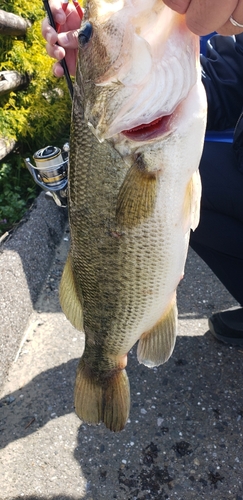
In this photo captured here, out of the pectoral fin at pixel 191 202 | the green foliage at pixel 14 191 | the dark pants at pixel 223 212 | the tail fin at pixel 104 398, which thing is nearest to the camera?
the pectoral fin at pixel 191 202

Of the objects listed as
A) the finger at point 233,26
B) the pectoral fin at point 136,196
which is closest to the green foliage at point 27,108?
the pectoral fin at point 136,196

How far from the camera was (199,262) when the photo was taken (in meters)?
3.30

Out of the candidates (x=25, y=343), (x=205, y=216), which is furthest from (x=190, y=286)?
(x=25, y=343)

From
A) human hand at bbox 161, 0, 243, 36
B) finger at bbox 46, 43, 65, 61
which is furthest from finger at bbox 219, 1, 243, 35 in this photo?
finger at bbox 46, 43, 65, 61

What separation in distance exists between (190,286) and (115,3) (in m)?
2.17

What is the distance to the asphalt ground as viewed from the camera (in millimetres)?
2051

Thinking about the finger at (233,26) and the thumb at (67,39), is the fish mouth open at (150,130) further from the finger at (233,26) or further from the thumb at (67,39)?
the thumb at (67,39)

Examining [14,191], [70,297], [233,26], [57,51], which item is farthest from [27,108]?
[233,26]

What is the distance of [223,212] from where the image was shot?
7.36ft

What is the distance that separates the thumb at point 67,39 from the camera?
5.93 feet

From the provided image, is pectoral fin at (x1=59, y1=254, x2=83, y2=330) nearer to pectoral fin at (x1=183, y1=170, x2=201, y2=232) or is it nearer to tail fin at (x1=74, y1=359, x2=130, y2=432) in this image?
tail fin at (x1=74, y1=359, x2=130, y2=432)

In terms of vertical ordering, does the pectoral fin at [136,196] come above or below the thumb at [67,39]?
below

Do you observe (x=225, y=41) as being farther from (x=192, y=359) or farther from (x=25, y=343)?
(x=25, y=343)

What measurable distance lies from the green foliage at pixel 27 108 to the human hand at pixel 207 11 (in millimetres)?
2599
